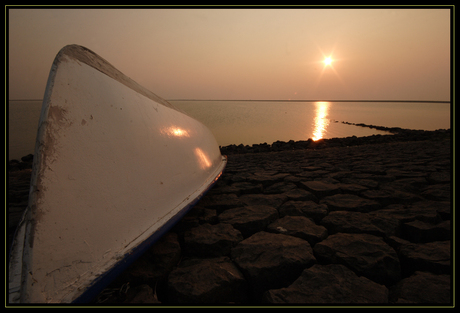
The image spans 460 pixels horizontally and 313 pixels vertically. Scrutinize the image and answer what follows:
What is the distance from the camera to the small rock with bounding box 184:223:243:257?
1431 mm

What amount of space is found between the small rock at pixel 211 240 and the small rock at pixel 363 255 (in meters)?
0.53

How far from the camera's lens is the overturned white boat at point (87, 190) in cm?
86

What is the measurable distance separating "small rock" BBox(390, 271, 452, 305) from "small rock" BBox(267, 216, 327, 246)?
49 cm

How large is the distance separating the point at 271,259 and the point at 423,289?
67 cm

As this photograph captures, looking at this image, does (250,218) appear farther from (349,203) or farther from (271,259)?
(349,203)

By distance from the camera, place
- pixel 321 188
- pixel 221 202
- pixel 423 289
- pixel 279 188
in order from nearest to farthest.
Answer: pixel 423 289 < pixel 221 202 < pixel 321 188 < pixel 279 188

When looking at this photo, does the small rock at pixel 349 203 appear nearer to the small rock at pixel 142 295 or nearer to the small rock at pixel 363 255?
the small rock at pixel 363 255

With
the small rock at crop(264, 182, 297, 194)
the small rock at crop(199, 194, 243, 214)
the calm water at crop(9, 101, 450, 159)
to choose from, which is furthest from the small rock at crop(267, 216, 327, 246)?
the calm water at crop(9, 101, 450, 159)

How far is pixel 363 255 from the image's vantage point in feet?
4.14

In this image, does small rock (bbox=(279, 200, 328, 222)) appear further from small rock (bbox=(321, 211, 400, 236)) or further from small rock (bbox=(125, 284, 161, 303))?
small rock (bbox=(125, 284, 161, 303))

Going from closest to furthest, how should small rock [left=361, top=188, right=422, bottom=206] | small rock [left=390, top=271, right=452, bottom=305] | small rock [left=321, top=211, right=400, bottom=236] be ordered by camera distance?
small rock [left=390, top=271, right=452, bottom=305] → small rock [left=321, top=211, right=400, bottom=236] → small rock [left=361, top=188, right=422, bottom=206]

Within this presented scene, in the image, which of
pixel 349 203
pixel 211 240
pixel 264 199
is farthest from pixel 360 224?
pixel 211 240

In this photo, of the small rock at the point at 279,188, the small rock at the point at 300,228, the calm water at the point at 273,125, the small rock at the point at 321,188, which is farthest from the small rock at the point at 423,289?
the calm water at the point at 273,125

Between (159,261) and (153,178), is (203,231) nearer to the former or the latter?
(159,261)
